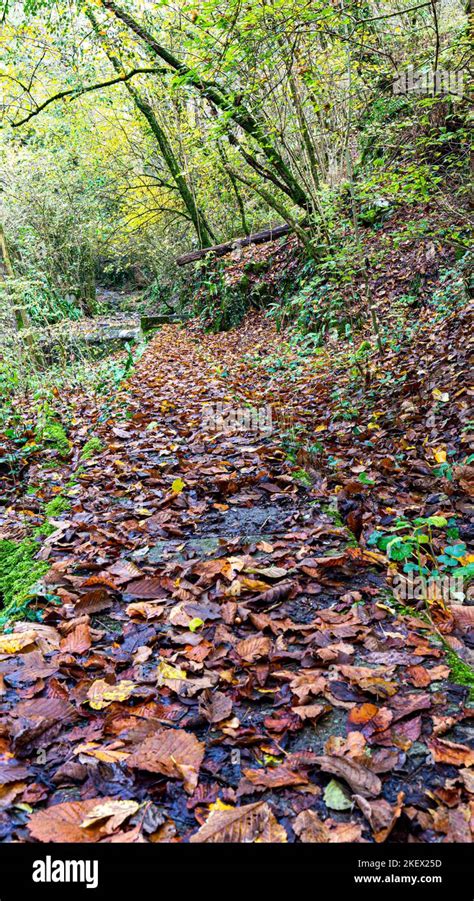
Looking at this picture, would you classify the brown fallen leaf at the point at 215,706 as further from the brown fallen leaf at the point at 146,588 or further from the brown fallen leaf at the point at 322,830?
the brown fallen leaf at the point at 146,588

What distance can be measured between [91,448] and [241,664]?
3009 millimetres

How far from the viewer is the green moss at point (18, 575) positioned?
215 centimetres

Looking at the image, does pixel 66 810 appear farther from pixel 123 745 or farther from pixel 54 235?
pixel 54 235

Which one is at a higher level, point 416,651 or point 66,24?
point 66,24

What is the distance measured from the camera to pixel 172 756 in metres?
1.42

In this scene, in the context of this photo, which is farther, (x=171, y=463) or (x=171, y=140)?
(x=171, y=140)

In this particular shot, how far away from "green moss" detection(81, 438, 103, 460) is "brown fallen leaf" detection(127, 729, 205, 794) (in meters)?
2.98

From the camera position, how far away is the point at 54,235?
16.8 metres

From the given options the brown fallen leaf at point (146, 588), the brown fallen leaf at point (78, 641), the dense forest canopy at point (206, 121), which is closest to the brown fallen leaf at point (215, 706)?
the brown fallen leaf at point (78, 641)

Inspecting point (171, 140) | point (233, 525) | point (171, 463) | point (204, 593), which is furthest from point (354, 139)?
point (204, 593)
